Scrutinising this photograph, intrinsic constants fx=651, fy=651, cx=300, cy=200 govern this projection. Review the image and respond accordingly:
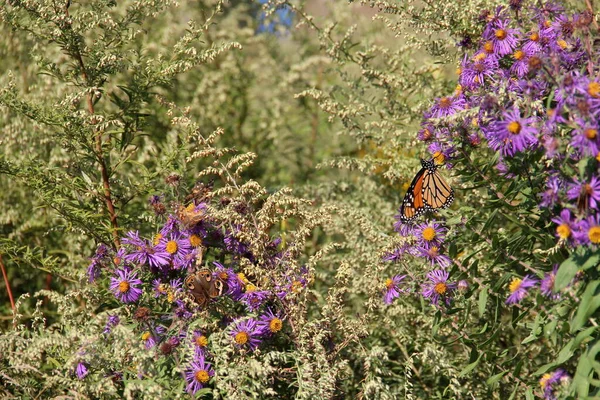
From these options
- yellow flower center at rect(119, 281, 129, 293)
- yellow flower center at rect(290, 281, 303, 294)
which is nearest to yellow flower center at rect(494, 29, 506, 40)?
yellow flower center at rect(290, 281, 303, 294)

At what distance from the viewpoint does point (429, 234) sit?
230 centimetres

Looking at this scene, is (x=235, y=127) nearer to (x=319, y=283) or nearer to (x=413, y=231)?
(x=319, y=283)

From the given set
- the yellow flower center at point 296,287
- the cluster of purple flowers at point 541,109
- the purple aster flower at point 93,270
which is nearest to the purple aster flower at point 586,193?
the cluster of purple flowers at point 541,109

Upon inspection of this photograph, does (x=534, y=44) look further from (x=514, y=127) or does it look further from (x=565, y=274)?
(x=565, y=274)

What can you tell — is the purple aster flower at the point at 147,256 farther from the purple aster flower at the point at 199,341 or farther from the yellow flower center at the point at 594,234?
the yellow flower center at the point at 594,234

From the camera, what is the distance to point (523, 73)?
83.7 inches

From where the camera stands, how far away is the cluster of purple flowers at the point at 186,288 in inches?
90.3

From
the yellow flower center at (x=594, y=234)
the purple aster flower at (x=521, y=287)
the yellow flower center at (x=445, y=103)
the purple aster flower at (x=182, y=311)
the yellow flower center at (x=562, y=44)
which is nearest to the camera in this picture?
the yellow flower center at (x=594, y=234)

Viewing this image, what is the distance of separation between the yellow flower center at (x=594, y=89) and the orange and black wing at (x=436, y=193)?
0.74 m

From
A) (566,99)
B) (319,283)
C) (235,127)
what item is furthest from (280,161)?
(566,99)

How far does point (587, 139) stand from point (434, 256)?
74 centimetres

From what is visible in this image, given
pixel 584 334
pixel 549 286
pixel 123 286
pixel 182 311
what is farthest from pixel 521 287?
pixel 123 286

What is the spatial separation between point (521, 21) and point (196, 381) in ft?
5.61

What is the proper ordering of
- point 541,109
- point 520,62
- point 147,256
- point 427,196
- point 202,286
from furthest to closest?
point 427,196 < point 147,256 < point 202,286 < point 520,62 < point 541,109
